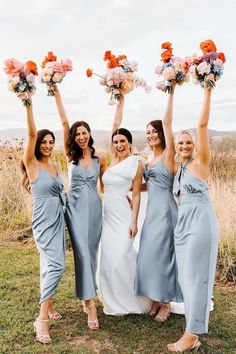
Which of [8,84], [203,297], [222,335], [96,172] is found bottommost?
[222,335]

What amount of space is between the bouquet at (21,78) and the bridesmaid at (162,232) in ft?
4.86

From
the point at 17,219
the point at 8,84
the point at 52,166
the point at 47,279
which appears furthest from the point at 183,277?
the point at 17,219

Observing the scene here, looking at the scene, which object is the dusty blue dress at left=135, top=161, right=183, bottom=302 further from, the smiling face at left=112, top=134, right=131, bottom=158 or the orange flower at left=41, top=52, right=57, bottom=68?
the orange flower at left=41, top=52, right=57, bottom=68

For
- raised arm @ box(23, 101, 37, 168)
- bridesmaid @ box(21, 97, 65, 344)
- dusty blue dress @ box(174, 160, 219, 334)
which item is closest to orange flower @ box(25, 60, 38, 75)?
raised arm @ box(23, 101, 37, 168)

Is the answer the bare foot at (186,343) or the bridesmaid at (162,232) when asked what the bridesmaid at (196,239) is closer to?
the bare foot at (186,343)

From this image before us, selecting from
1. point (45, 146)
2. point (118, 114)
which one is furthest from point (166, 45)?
point (45, 146)

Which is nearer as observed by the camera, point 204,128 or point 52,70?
point 204,128

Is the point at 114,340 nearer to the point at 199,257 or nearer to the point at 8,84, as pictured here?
the point at 199,257

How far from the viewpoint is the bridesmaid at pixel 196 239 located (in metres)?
4.66

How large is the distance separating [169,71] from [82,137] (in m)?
1.23

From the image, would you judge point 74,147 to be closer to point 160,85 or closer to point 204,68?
point 160,85

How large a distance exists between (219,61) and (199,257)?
1.82 meters

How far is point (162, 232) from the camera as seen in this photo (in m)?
5.54

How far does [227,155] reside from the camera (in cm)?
1274
